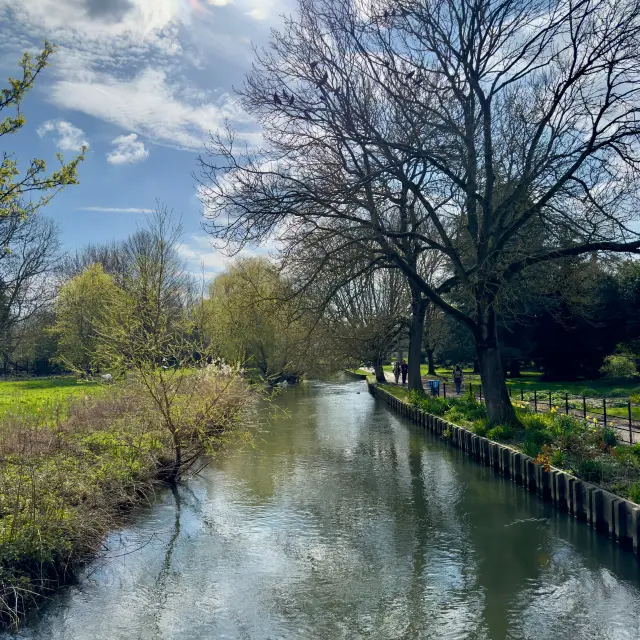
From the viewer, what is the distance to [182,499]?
13.7m

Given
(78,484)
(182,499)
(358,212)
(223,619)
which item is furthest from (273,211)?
(223,619)

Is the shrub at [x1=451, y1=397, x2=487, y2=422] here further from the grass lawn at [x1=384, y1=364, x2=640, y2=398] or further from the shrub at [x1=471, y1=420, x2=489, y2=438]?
the grass lawn at [x1=384, y1=364, x2=640, y2=398]

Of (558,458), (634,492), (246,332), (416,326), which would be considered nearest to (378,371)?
(246,332)

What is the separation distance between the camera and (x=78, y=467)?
37.4 feet

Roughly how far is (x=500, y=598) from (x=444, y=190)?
540 inches

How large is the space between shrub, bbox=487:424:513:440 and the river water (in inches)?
43.9

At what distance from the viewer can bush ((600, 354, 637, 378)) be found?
93.0 feet

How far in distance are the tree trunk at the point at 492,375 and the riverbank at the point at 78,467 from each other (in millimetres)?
6961

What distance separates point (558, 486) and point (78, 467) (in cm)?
903

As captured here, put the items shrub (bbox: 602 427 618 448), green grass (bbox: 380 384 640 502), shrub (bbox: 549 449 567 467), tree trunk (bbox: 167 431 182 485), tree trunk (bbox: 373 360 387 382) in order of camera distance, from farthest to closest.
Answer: tree trunk (bbox: 373 360 387 382) → tree trunk (bbox: 167 431 182 485) → shrub (bbox: 602 427 618 448) → shrub (bbox: 549 449 567 467) → green grass (bbox: 380 384 640 502)

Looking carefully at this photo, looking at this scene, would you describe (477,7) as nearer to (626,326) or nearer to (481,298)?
(481,298)

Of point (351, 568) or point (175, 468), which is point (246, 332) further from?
point (351, 568)

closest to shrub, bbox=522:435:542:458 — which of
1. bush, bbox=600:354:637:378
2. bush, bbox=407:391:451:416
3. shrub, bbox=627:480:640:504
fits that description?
shrub, bbox=627:480:640:504

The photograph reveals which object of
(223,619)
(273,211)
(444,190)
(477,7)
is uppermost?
(477,7)
